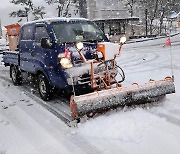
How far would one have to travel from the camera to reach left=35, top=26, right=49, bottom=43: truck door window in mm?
7311

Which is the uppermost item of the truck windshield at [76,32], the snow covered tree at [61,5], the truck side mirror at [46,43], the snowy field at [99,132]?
the snow covered tree at [61,5]

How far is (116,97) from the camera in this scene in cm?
590

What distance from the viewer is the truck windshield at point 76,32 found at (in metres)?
7.14

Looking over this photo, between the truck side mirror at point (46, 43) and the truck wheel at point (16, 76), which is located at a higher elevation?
the truck side mirror at point (46, 43)

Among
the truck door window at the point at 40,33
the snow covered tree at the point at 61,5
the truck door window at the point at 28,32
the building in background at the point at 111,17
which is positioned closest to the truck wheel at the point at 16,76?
the truck door window at the point at 28,32

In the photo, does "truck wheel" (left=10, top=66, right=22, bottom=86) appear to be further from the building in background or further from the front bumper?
the building in background

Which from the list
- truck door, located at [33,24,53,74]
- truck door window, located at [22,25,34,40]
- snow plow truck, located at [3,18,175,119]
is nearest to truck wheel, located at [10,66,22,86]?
truck door window, located at [22,25,34,40]

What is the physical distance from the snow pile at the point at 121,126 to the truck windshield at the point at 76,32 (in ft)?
7.47

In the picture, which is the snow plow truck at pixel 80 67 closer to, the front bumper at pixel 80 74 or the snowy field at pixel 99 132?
the front bumper at pixel 80 74

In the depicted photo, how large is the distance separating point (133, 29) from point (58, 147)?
140 ft

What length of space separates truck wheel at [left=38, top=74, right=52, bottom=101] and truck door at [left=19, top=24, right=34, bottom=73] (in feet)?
2.01

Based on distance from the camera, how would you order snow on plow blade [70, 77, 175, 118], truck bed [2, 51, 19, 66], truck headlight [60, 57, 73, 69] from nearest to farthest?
snow on plow blade [70, 77, 175, 118] → truck headlight [60, 57, 73, 69] → truck bed [2, 51, 19, 66]

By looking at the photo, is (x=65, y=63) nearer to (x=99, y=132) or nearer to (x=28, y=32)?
(x=99, y=132)

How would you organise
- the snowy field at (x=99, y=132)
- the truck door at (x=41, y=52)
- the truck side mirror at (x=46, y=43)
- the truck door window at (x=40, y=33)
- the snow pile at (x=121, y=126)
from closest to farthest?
the snowy field at (x=99, y=132) < the snow pile at (x=121, y=126) < the truck side mirror at (x=46, y=43) < the truck door at (x=41, y=52) < the truck door window at (x=40, y=33)
